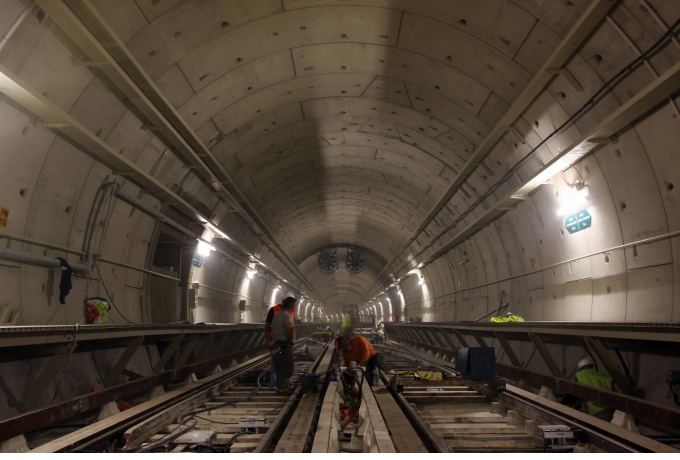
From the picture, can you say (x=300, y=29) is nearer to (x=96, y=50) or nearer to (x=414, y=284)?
(x=96, y=50)

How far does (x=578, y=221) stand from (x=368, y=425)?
17.0ft

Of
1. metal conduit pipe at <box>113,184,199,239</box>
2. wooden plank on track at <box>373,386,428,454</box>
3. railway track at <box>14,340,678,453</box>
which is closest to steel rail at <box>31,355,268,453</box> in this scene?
railway track at <box>14,340,678,453</box>

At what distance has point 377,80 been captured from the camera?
998 centimetres

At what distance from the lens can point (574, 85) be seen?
23.2 feet

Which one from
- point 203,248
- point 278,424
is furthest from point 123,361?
point 203,248

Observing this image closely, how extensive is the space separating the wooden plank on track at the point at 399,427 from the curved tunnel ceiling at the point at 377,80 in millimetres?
4252

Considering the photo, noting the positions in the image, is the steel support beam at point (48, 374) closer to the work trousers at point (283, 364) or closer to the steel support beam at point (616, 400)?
the work trousers at point (283, 364)

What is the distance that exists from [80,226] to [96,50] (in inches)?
120

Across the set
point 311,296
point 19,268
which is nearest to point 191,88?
point 19,268

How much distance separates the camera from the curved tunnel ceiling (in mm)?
6574

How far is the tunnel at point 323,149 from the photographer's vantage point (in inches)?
235

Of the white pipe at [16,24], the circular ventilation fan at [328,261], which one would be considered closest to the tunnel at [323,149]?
the white pipe at [16,24]

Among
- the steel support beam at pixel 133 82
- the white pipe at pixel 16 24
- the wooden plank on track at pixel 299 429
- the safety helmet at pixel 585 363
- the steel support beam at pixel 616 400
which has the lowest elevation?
the wooden plank on track at pixel 299 429

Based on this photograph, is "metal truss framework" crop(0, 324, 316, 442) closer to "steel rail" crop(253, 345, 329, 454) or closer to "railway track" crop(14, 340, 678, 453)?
"railway track" crop(14, 340, 678, 453)
